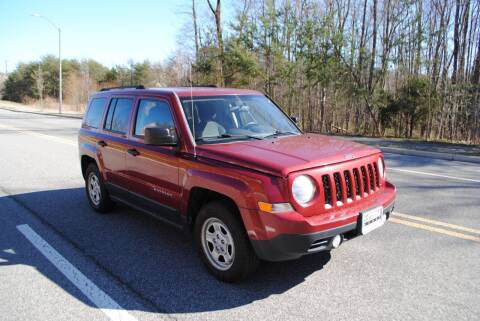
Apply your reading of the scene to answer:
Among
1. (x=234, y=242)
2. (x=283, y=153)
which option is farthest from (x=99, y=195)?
(x=283, y=153)

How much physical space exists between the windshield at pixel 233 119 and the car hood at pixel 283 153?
0.73 feet

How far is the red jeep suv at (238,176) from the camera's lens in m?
3.20

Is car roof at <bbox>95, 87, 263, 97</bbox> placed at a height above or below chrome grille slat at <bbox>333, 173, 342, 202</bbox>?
above

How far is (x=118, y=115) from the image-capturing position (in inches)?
207

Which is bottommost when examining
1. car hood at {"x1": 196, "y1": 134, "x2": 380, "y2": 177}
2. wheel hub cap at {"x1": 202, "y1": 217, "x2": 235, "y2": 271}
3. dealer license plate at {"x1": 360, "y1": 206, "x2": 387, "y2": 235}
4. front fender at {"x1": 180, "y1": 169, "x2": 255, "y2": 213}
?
wheel hub cap at {"x1": 202, "y1": 217, "x2": 235, "y2": 271}

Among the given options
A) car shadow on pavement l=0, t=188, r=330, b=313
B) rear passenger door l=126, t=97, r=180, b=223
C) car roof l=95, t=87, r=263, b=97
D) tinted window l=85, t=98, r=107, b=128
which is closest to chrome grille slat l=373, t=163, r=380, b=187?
car shadow on pavement l=0, t=188, r=330, b=313

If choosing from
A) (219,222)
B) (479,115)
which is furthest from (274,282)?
Answer: (479,115)

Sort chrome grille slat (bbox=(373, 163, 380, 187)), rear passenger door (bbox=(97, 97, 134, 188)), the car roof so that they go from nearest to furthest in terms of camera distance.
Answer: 1. chrome grille slat (bbox=(373, 163, 380, 187))
2. the car roof
3. rear passenger door (bbox=(97, 97, 134, 188))

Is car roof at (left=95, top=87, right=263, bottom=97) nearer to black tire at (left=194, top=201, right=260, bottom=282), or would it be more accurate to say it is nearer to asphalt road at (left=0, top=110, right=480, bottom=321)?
black tire at (left=194, top=201, right=260, bottom=282)

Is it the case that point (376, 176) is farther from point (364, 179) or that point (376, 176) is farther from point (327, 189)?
point (327, 189)

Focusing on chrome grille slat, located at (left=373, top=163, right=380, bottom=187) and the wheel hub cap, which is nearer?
the wheel hub cap

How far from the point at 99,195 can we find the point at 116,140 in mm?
1107

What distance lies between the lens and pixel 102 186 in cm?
564

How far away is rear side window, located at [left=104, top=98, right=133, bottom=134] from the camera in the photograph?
5.00 metres
